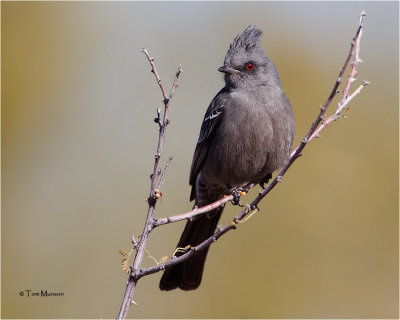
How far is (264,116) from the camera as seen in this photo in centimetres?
610

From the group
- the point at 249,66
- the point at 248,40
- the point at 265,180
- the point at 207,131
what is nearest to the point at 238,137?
Answer: the point at 207,131

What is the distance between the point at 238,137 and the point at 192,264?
63.3 inches

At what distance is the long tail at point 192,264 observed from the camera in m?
6.21

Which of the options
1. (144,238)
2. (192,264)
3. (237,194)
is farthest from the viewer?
(192,264)

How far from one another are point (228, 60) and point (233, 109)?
2.15ft

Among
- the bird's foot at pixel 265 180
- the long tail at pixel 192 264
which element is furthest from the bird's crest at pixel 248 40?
the long tail at pixel 192 264

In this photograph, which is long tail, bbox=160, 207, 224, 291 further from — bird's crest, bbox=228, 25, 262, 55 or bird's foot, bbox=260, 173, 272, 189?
bird's crest, bbox=228, 25, 262, 55

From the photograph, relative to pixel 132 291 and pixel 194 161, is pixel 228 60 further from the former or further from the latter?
pixel 132 291

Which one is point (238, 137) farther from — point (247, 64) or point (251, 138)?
point (247, 64)

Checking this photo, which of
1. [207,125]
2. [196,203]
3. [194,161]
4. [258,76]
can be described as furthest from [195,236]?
[258,76]

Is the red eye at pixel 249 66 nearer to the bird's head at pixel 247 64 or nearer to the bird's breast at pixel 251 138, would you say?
the bird's head at pixel 247 64

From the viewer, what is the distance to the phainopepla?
6102 millimetres

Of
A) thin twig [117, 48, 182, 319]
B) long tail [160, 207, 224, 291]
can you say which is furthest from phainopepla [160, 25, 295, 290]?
thin twig [117, 48, 182, 319]

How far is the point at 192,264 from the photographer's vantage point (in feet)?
20.9
